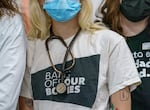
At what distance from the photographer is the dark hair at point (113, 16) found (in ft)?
5.93

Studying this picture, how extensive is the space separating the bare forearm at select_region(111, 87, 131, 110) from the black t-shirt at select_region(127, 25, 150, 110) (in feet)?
0.72

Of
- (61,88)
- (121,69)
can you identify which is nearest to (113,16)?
(121,69)

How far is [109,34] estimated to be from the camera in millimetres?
1579

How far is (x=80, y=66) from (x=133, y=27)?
423 millimetres

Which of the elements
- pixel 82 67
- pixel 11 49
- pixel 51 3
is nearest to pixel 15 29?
pixel 11 49

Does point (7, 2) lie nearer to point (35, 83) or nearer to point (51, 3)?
point (51, 3)

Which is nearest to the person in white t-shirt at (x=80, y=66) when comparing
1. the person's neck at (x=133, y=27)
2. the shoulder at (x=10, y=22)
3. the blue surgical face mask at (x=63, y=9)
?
the blue surgical face mask at (x=63, y=9)

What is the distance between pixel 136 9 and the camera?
1760 millimetres

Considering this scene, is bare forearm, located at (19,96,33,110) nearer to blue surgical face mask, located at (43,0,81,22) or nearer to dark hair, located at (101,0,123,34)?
blue surgical face mask, located at (43,0,81,22)

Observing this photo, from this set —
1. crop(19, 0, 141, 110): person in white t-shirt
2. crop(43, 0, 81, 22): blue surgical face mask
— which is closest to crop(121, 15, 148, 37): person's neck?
crop(19, 0, 141, 110): person in white t-shirt

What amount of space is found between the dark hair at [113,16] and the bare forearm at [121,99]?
0.37m

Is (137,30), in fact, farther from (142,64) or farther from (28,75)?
(28,75)

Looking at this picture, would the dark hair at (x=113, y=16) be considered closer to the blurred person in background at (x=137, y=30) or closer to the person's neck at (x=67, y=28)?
the blurred person in background at (x=137, y=30)

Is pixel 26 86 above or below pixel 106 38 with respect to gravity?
below
